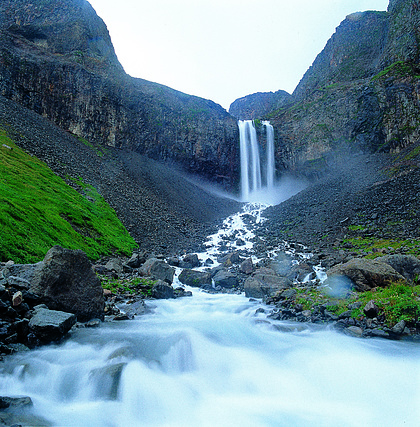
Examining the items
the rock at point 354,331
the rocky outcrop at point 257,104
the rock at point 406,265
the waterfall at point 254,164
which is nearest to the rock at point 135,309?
the rock at point 354,331

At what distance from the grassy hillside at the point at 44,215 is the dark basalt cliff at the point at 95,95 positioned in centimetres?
1792

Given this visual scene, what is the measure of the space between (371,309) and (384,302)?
59 centimetres

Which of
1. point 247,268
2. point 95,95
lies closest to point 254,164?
point 95,95

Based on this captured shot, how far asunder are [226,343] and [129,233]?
66.3 ft

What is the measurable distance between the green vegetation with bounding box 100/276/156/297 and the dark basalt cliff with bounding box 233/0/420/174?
146 ft

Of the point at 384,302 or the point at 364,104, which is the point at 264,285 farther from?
the point at 364,104

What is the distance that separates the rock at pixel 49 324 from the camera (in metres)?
6.71

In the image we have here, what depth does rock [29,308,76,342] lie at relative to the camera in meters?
6.71

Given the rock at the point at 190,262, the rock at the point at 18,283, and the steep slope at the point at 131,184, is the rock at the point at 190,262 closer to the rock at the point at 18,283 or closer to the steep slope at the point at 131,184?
the steep slope at the point at 131,184

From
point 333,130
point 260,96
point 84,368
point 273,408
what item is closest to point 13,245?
point 84,368

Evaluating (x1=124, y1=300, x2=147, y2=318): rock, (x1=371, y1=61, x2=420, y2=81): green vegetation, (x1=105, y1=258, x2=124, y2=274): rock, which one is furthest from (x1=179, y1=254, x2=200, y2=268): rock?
(x1=371, y1=61, x2=420, y2=81): green vegetation

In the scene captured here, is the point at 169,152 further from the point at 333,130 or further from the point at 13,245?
the point at 13,245

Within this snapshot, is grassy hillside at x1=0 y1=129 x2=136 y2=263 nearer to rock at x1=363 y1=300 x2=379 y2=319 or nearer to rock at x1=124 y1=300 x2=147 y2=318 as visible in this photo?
rock at x1=124 y1=300 x2=147 y2=318

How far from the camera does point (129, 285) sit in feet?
43.2
